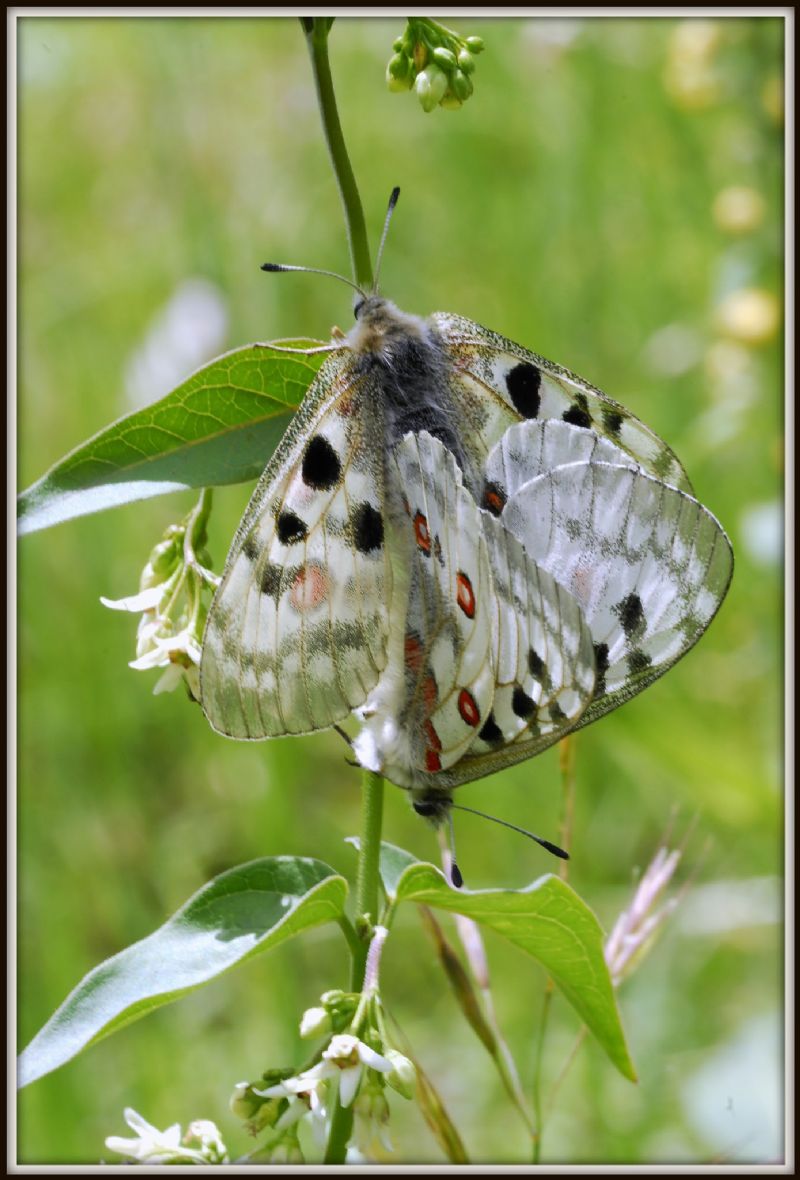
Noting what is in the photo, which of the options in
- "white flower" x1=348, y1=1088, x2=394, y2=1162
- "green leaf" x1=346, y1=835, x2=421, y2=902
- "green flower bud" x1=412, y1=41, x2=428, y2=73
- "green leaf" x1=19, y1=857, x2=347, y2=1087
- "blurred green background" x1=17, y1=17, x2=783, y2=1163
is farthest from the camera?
"blurred green background" x1=17, y1=17, x2=783, y2=1163

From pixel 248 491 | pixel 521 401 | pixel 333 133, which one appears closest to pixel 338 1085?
pixel 521 401

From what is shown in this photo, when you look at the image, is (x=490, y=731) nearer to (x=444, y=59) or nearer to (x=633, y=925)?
(x=633, y=925)

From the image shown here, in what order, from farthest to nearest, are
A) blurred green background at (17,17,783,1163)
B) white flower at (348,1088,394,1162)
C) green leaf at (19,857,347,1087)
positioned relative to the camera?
1. blurred green background at (17,17,783,1163)
2. white flower at (348,1088,394,1162)
3. green leaf at (19,857,347,1087)

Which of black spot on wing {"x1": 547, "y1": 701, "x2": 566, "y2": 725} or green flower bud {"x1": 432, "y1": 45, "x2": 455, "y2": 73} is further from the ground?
green flower bud {"x1": 432, "y1": 45, "x2": 455, "y2": 73}

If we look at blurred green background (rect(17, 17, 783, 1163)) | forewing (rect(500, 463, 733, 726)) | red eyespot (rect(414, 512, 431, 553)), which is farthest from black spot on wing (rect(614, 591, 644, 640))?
blurred green background (rect(17, 17, 783, 1163))

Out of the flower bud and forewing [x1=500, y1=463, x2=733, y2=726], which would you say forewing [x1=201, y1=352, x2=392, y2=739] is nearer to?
forewing [x1=500, y1=463, x2=733, y2=726]

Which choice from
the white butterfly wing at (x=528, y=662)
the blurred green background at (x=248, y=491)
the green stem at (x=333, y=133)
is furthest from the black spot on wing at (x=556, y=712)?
the blurred green background at (x=248, y=491)

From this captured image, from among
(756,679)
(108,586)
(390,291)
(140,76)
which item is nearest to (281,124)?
(140,76)

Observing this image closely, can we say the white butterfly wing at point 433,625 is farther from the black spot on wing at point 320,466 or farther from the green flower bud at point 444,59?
the green flower bud at point 444,59
